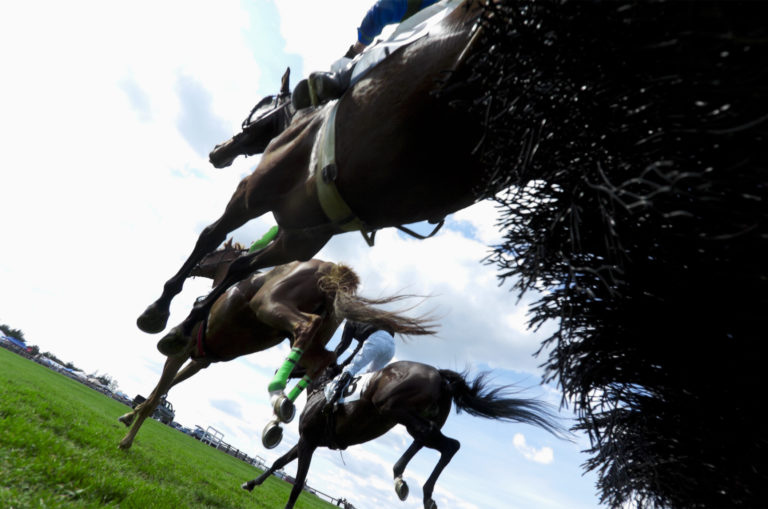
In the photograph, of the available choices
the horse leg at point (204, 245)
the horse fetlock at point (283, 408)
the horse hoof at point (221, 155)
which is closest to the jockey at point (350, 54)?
the horse leg at point (204, 245)

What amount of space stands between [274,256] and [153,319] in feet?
3.75

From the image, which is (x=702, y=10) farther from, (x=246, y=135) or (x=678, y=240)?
(x=246, y=135)

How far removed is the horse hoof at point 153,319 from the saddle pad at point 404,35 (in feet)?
8.24

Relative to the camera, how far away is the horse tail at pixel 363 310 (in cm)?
421

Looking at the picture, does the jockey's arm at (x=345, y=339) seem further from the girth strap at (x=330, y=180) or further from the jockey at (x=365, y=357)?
the girth strap at (x=330, y=180)

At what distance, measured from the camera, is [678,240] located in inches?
48.4

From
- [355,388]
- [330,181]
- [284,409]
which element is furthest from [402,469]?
[330,181]

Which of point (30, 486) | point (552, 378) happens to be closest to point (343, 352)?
point (30, 486)

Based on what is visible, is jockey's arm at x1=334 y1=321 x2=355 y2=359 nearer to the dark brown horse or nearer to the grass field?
the grass field

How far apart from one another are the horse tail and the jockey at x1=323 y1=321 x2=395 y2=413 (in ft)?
5.03

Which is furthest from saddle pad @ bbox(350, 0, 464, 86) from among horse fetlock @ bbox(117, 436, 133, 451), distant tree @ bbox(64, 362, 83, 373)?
distant tree @ bbox(64, 362, 83, 373)

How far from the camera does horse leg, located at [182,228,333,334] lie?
3232 millimetres

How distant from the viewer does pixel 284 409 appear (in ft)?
12.1

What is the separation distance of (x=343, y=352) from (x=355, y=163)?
4642 millimetres
